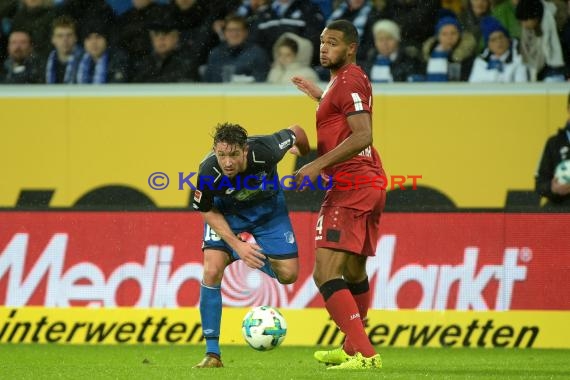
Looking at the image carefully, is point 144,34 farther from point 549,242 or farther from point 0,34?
point 549,242

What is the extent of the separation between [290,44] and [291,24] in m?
0.57

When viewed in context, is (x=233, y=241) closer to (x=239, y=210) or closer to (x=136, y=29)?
(x=239, y=210)

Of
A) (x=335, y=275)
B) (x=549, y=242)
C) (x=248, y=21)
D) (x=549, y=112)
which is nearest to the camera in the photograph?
(x=335, y=275)

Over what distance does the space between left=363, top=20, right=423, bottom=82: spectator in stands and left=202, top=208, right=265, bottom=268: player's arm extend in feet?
19.8

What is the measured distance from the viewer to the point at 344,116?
8.95m

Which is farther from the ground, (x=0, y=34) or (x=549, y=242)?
(x=0, y=34)

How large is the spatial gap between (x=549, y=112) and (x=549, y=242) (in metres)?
3.16

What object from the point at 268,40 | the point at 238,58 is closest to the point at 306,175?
the point at 238,58

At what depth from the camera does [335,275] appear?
888 centimetres

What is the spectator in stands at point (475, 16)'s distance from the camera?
1502 centimetres

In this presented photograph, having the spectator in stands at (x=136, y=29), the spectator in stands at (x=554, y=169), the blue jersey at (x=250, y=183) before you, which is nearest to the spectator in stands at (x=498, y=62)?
the spectator in stands at (x=554, y=169)

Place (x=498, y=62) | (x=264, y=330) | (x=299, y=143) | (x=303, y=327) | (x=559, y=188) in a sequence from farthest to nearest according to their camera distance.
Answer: (x=498, y=62), (x=559, y=188), (x=303, y=327), (x=299, y=143), (x=264, y=330)

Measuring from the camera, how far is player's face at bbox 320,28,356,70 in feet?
29.5

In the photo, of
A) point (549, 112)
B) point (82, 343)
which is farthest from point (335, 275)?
point (549, 112)
